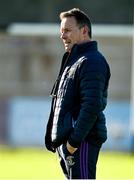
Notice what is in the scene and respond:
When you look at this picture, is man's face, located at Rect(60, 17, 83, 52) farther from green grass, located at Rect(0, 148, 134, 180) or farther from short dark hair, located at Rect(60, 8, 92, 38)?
green grass, located at Rect(0, 148, 134, 180)

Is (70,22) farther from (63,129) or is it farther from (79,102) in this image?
(63,129)

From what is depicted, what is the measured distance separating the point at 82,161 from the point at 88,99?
41 cm

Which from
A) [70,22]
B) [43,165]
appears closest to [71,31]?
[70,22]

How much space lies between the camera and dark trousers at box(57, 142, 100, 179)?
19.3 ft

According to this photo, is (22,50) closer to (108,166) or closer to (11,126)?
(11,126)

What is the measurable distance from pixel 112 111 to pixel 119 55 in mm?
10130

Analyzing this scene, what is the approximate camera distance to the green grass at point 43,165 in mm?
11953

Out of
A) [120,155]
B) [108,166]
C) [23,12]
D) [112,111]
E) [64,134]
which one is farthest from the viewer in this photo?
[112,111]

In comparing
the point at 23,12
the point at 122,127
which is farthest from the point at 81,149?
the point at 122,127

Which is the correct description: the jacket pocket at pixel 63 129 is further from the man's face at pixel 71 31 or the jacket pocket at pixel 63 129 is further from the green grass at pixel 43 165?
the green grass at pixel 43 165

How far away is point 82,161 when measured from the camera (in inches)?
231

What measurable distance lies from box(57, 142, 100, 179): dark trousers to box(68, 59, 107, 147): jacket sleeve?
117 millimetres

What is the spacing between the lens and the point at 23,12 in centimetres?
1564

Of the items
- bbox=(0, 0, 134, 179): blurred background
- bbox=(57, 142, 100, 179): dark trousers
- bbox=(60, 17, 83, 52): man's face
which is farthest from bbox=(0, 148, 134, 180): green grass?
bbox=(60, 17, 83, 52): man's face
